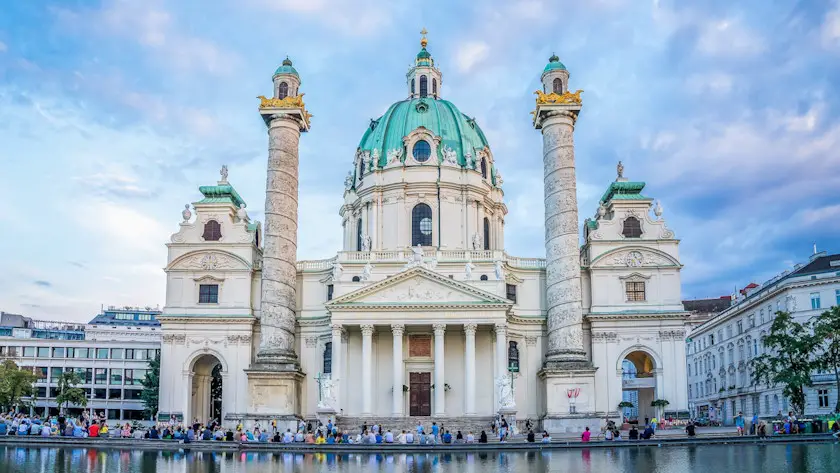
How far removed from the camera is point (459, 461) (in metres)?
27.8

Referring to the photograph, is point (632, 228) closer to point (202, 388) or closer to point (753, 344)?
point (753, 344)

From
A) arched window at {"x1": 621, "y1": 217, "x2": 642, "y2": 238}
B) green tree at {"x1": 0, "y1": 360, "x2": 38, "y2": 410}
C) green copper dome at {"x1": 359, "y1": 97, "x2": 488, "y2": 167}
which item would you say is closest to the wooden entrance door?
arched window at {"x1": 621, "y1": 217, "x2": 642, "y2": 238}

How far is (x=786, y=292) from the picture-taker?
5753 centimetres

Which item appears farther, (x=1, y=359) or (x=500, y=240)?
(x=1, y=359)

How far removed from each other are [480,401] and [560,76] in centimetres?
2050

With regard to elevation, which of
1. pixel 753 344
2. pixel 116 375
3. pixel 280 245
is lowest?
pixel 116 375

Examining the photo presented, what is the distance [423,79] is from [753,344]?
32.2 meters

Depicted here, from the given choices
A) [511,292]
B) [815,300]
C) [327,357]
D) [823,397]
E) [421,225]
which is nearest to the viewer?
[327,357]

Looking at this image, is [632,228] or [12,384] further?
[12,384]

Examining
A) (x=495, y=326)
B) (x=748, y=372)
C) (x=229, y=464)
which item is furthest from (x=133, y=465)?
(x=748, y=372)

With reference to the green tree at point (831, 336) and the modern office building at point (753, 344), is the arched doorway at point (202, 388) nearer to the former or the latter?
the green tree at point (831, 336)

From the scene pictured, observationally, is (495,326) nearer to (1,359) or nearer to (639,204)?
(639,204)

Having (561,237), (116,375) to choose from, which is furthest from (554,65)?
(116,375)

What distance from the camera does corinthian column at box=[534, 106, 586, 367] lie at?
50156mm
